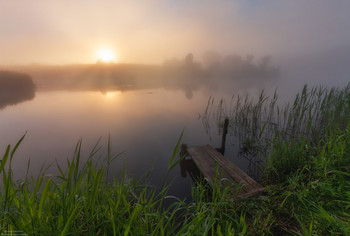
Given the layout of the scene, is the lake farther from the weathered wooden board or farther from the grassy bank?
the grassy bank

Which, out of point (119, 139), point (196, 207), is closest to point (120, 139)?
point (119, 139)

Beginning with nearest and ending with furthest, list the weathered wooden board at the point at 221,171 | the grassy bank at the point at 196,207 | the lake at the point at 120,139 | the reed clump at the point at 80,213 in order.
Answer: the reed clump at the point at 80,213
the grassy bank at the point at 196,207
the weathered wooden board at the point at 221,171
the lake at the point at 120,139

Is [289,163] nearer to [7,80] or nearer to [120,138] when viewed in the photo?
[120,138]

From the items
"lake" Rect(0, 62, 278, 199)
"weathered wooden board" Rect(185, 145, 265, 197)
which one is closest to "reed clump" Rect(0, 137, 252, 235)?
"weathered wooden board" Rect(185, 145, 265, 197)

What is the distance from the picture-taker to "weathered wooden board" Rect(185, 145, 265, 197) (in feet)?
12.5

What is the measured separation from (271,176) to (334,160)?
72.7 inches

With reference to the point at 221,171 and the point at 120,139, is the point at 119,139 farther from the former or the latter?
the point at 221,171

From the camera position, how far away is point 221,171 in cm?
505

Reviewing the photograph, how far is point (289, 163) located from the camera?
430 cm

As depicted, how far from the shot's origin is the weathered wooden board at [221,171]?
12.5ft

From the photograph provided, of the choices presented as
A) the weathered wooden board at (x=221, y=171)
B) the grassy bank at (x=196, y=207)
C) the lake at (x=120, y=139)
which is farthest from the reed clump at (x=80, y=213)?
Answer: the lake at (x=120, y=139)

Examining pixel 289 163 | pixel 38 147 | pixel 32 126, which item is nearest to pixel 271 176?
pixel 289 163

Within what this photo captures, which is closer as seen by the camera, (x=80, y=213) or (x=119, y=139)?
(x=80, y=213)

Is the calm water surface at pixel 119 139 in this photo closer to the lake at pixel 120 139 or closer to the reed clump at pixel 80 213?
the lake at pixel 120 139
